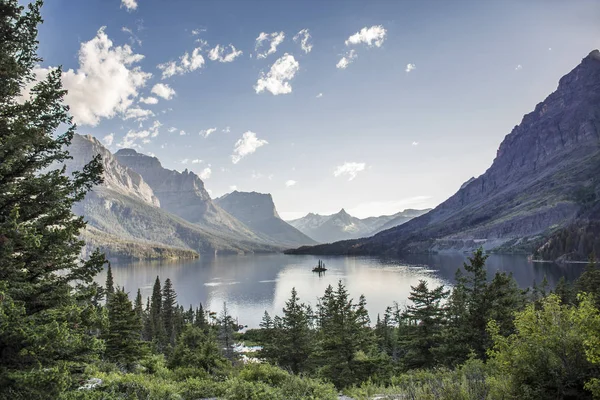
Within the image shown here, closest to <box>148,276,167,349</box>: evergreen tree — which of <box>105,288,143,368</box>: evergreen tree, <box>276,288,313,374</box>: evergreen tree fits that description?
<box>105,288,143,368</box>: evergreen tree

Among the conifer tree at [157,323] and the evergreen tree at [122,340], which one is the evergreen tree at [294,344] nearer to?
the evergreen tree at [122,340]

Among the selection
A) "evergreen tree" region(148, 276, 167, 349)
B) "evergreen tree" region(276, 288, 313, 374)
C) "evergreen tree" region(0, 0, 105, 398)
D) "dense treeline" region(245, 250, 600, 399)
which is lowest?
"evergreen tree" region(148, 276, 167, 349)

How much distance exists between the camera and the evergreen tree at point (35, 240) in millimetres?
7742

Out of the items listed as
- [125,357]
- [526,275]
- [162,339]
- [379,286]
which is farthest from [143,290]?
[526,275]

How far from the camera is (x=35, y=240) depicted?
7695mm

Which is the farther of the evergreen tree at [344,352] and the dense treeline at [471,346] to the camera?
the evergreen tree at [344,352]

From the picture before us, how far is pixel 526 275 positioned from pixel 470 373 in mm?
141350

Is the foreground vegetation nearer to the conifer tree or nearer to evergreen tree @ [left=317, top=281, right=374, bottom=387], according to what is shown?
evergreen tree @ [left=317, top=281, right=374, bottom=387]

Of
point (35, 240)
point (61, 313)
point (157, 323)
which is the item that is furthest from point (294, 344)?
point (157, 323)

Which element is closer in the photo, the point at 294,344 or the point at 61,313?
the point at 61,313

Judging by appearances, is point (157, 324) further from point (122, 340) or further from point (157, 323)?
point (122, 340)

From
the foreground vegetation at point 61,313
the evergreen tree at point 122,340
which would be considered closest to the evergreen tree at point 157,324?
the evergreen tree at point 122,340

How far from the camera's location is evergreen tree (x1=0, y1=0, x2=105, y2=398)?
7.74 m

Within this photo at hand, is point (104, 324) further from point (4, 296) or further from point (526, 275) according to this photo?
point (526, 275)
